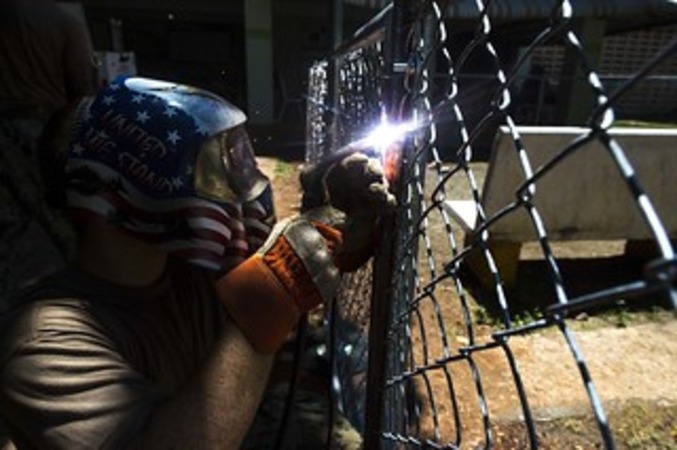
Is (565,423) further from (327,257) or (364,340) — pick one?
(327,257)

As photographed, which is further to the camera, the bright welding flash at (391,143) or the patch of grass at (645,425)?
the patch of grass at (645,425)

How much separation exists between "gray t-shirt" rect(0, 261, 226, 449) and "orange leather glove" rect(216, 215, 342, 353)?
24 cm

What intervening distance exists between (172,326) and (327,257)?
1.57ft

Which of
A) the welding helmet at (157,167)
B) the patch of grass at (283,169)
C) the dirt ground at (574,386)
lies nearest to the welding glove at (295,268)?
the welding helmet at (157,167)

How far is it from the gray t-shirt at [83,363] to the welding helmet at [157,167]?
180mm

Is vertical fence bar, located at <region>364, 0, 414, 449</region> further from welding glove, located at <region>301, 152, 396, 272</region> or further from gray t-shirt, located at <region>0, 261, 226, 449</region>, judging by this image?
gray t-shirt, located at <region>0, 261, 226, 449</region>

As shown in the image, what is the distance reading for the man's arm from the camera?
1037 millimetres

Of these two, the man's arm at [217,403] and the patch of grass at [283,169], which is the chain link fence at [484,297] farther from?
the patch of grass at [283,169]

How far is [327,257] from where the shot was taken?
1.24m

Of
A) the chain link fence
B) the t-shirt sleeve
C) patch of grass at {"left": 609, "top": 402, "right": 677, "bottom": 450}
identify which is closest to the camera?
the chain link fence

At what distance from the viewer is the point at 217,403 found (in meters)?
1.10

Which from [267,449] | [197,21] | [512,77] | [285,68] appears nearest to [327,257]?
[512,77]


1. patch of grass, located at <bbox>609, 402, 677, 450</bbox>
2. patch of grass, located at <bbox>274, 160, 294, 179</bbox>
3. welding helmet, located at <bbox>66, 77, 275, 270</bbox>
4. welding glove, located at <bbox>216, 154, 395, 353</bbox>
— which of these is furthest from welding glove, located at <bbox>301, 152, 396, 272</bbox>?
patch of grass, located at <bbox>274, 160, 294, 179</bbox>

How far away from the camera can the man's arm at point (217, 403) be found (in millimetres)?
1037
